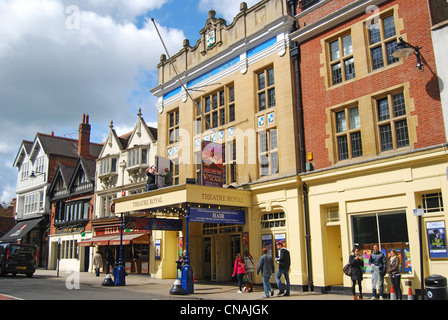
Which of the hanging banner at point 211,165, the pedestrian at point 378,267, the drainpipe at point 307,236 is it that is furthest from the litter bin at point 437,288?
the hanging banner at point 211,165

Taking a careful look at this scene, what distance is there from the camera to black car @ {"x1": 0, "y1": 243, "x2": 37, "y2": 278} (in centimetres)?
2483

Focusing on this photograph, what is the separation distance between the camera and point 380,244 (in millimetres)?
14344

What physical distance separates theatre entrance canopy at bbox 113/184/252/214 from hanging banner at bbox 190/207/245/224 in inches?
13.0

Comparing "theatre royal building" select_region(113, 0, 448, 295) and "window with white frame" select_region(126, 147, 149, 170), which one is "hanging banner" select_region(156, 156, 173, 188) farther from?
"window with white frame" select_region(126, 147, 149, 170)

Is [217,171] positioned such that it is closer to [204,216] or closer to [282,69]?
[204,216]

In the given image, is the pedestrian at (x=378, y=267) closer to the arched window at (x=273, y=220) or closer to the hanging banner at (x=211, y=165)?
the arched window at (x=273, y=220)

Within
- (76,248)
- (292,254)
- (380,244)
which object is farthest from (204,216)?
(76,248)

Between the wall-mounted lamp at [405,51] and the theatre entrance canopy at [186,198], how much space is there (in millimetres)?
8763

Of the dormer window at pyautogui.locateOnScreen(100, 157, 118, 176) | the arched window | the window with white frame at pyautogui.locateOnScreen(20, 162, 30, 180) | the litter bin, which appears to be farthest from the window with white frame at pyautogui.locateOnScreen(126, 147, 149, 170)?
the litter bin

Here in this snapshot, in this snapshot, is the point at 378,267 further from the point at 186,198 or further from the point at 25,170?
the point at 25,170

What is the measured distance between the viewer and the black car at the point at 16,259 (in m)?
24.8

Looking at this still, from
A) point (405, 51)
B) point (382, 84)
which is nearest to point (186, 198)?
point (382, 84)

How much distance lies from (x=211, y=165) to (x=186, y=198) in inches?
103

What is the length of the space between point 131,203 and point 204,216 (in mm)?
4718
